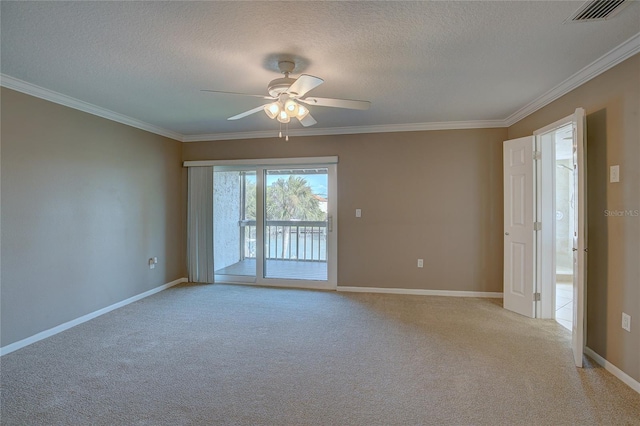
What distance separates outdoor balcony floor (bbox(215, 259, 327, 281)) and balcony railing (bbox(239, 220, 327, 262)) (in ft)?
0.27

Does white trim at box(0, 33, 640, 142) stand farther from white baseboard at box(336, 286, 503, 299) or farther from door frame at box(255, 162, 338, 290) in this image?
white baseboard at box(336, 286, 503, 299)

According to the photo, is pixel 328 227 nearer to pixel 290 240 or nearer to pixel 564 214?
pixel 290 240

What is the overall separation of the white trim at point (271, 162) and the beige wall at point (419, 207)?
113 millimetres

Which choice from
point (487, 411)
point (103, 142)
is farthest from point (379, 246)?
point (103, 142)

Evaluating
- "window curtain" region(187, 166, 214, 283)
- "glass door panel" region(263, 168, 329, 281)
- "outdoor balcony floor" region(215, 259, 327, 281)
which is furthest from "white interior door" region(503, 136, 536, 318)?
"window curtain" region(187, 166, 214, 283)

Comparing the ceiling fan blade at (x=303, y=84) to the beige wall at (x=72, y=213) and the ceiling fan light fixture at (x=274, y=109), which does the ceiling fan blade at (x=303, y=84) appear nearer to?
the ceiling fan light fixture at (x=274, y=109)

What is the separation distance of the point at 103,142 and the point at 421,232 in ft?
14.1

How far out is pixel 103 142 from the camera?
145 inches

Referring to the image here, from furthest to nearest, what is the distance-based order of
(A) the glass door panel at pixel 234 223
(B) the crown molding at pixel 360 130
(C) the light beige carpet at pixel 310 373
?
(A) the glass door panel at pixel 234 223, (B) the crown molding at pixel 360 130, (C) the light beige carpet at pixel 310 373

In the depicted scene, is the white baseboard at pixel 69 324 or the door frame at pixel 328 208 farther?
the door frame at pixel 328 208

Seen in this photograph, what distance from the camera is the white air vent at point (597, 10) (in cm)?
170

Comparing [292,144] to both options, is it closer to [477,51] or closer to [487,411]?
[477,51]

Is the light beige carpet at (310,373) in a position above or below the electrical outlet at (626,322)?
below

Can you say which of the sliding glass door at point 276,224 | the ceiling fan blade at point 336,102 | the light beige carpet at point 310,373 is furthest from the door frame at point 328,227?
the ceiling fan blade at point 336,102
